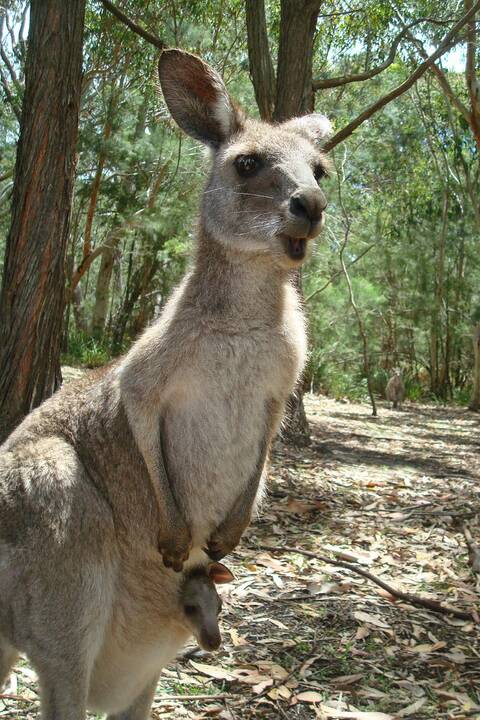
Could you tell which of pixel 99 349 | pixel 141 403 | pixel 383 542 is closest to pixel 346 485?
pixel 383 542

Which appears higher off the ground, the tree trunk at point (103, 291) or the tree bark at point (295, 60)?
the tree bark at point (295, 60)

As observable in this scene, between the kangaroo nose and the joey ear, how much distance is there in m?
0.69

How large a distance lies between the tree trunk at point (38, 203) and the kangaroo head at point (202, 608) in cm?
180

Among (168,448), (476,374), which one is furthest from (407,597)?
(476,374)

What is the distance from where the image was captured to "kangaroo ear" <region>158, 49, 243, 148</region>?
2793 mm

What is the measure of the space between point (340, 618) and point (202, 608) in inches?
48.7

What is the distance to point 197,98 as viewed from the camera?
288 cm

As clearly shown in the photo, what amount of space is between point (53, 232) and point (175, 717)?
2557 mm

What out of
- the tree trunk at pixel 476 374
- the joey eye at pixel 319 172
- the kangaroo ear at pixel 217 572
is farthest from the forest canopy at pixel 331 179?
the kangaroo ear at pixel 217 572

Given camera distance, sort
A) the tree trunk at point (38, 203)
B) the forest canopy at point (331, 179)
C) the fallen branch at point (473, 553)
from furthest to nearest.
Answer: the forest canopy at point (331, 179), the fallen branch at point (473, 553), the tree trunk at point (38, 203)

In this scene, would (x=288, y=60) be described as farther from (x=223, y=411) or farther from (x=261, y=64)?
(x=223, y=411)

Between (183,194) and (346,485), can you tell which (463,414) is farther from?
(346,485)

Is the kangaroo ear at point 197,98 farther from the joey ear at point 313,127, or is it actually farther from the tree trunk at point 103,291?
the tree trunk at point 103,291

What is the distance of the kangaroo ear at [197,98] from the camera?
2793 mm
